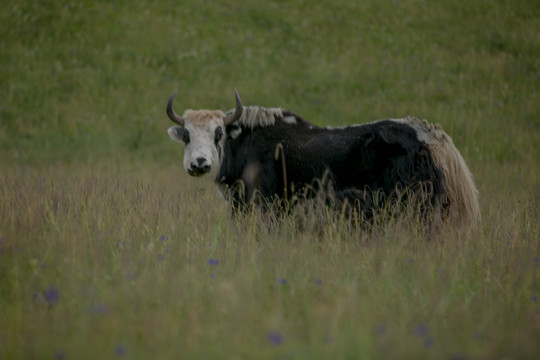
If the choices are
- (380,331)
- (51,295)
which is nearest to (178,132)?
(51,295)

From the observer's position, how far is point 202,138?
5785mm

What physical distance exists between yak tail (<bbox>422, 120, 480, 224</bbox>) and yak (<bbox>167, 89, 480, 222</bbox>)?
0.01m

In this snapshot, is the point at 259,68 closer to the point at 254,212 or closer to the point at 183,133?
the point at 183,133

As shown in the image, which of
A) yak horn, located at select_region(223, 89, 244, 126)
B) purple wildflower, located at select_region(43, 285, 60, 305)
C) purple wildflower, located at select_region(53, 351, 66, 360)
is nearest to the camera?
purple wildflower, located at select_region(53, 351, 66, 360)

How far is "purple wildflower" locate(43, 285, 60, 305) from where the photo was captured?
265 cm

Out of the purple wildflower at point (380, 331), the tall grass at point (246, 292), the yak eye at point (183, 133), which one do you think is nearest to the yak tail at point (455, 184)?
the tall grass at point (246, 292)

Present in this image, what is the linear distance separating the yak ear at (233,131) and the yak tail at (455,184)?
7.41 ft

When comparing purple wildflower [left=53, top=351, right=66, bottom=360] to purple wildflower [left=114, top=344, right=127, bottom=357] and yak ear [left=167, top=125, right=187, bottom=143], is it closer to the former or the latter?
purple wildflower [left=114, top=344, right=127, bottom=357]

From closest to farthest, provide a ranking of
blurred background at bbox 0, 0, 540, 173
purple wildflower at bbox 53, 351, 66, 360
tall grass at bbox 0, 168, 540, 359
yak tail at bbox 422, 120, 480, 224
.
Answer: purple wildflower at bbox 53, 351, 66, 360, tall grass at bbox 0, 168, 540, 359, yak tail at bbox 422, 120, 480, 224, blurred background at bbox 0, 0, 540, 173

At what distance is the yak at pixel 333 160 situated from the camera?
5422 mm

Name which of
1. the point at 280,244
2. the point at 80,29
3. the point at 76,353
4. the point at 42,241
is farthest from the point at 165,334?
the point at 80,29

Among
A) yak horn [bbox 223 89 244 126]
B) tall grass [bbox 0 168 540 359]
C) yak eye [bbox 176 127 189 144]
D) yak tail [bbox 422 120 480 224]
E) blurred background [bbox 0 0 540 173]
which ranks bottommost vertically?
tall grass [bbox 0 168 540 359]

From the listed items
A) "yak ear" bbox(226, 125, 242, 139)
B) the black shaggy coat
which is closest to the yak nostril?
the black shaggy coat

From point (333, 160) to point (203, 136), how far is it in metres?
1.54
